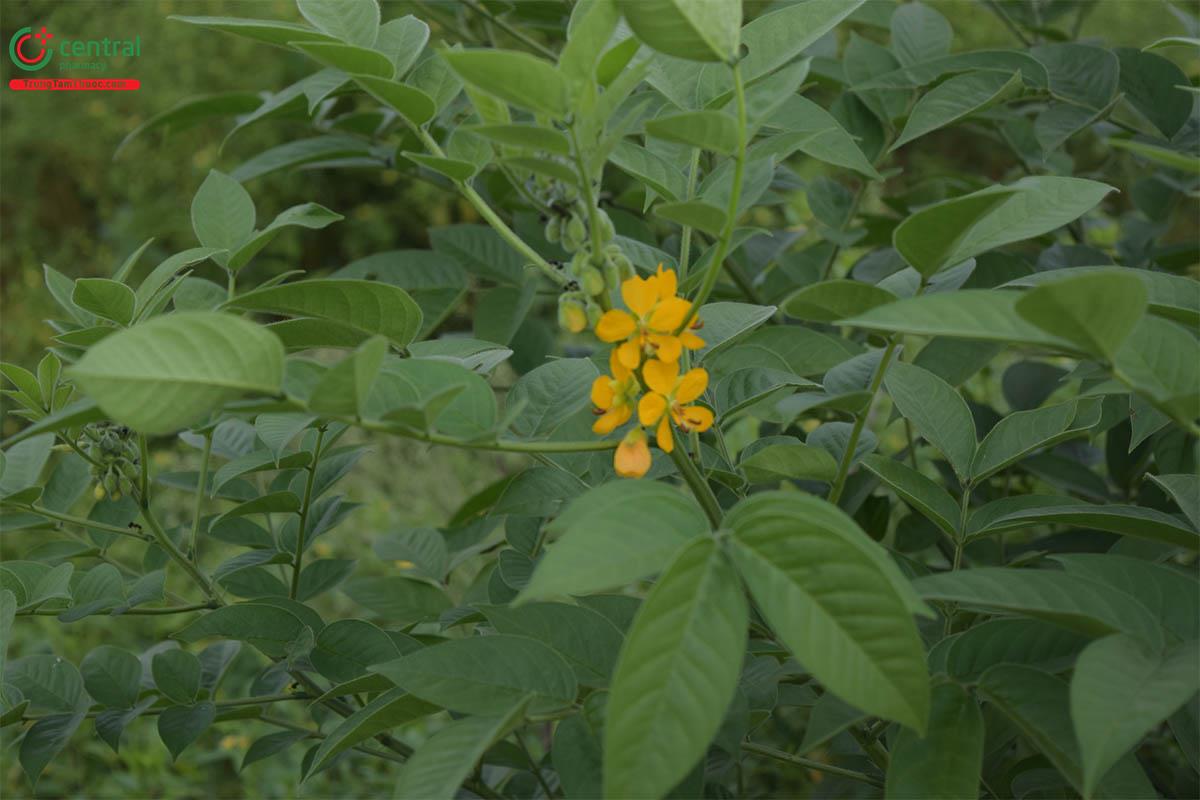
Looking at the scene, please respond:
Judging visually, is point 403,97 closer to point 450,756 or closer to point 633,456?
point 633,456

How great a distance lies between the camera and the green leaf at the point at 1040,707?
45cm

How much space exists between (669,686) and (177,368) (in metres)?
0.21

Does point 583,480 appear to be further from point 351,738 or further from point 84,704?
point 84,704

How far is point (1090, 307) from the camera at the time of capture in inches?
15.5

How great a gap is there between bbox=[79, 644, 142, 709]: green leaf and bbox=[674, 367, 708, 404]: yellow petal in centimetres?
50

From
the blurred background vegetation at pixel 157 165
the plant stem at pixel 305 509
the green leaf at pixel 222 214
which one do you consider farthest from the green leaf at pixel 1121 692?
the blurred background vegetation at pixel 157 165

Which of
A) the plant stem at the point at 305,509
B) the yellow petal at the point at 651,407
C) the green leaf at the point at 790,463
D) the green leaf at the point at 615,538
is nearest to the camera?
the green leaf at the point at 615,538

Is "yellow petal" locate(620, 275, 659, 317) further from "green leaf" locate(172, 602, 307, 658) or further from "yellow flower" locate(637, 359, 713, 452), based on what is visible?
"green leaf" locate(172, 602, 307, 658)

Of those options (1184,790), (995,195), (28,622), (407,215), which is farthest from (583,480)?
(407,215)

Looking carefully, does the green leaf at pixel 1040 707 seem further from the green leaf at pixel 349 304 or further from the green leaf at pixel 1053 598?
the green leaf at pixel 349 304

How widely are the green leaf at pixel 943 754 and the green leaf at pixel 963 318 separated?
0.56 ft

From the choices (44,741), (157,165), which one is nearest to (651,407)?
(44,741)

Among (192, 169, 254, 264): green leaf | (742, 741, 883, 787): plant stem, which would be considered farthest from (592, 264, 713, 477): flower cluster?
(192, 169, 254, 264): green leaf

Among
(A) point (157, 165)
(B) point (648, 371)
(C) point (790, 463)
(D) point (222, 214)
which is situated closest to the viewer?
(B) point (648, 371)
